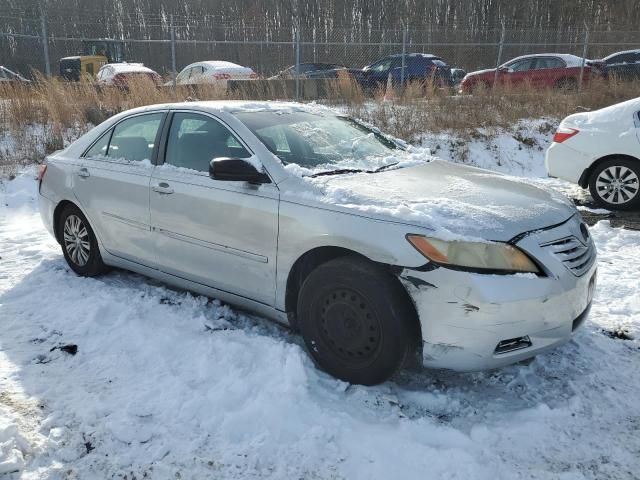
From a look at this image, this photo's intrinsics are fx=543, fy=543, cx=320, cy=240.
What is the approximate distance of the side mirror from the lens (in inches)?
131

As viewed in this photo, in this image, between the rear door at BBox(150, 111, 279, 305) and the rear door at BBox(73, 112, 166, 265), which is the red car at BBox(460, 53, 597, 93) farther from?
the rear door at BBox(150, 111, 279, 305)

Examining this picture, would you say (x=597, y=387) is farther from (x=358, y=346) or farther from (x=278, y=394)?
(x=278, y=394)

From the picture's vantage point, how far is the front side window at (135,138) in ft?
13.9

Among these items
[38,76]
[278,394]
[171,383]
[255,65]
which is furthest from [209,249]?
[255,65]

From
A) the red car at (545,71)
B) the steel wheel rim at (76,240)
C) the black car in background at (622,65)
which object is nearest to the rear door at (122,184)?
the steel wheel rim at (76,240)

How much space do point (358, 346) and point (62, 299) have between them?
102 inches

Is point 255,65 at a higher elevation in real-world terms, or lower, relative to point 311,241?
higher

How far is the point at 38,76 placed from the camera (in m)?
10.9

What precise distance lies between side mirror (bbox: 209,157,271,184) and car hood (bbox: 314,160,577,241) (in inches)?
15.1

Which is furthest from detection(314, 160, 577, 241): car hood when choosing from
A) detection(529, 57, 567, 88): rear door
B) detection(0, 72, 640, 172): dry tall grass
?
detection(529, 57, 567, 88): rear door

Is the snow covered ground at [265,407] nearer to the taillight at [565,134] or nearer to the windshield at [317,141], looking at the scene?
the windshield at [317,141]

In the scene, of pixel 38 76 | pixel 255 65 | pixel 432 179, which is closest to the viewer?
pixel 432 179

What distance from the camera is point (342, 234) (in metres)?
2.97

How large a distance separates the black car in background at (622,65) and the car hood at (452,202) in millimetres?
13861
